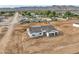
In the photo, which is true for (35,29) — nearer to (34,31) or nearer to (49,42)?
(34,31)

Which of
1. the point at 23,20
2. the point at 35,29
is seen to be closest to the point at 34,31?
the point at 35,29

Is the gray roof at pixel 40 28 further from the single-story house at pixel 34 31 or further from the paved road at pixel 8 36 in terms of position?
the paved road at pixel 8 36

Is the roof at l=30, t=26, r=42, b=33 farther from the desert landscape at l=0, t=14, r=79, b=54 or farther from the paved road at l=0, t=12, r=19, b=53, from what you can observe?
the paved road at l=0, t=12, r=19, b=53

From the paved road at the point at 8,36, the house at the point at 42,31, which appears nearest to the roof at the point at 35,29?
the house at the point at 42,31

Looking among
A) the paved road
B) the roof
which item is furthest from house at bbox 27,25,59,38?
the paved road

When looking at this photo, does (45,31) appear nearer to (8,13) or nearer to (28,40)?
(28,40)
